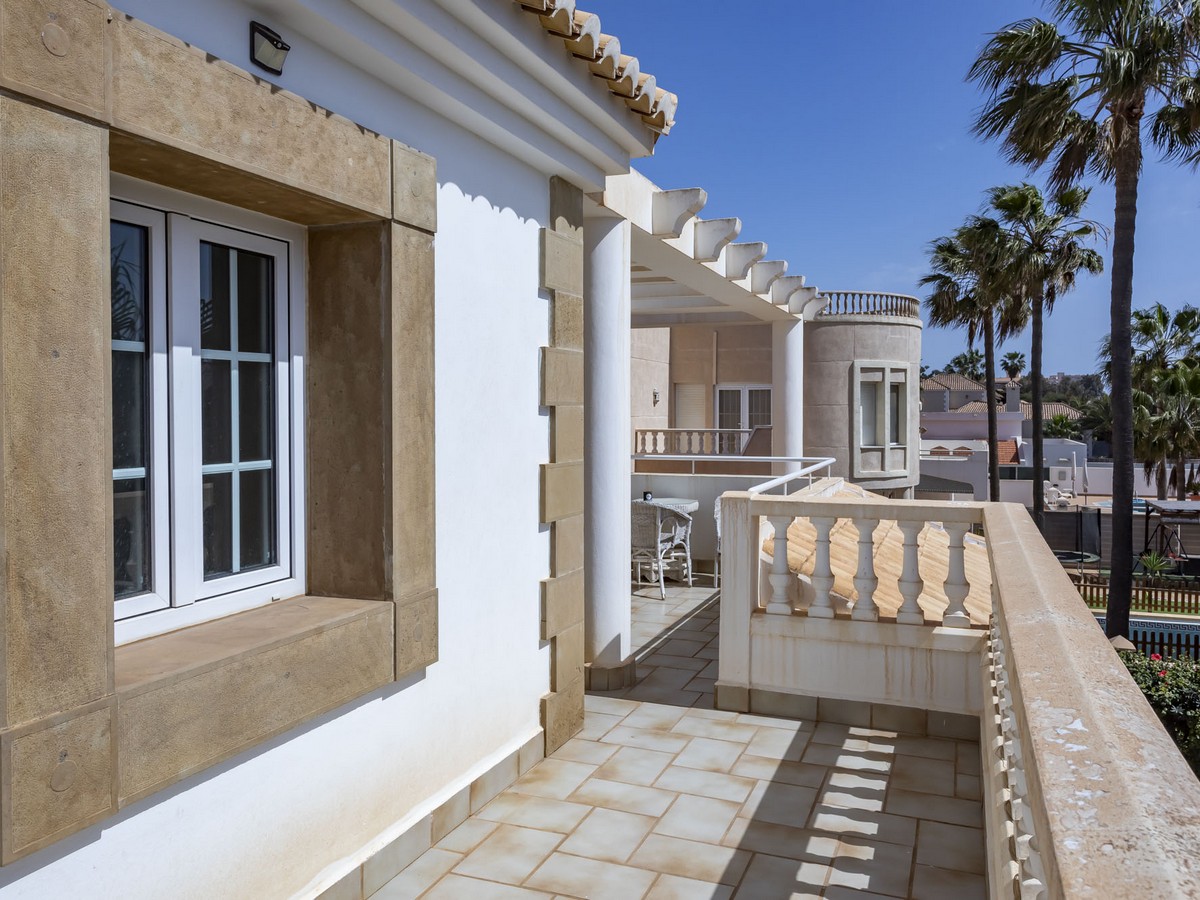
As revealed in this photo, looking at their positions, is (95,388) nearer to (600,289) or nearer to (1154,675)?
(600,289)

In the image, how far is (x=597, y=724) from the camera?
18.2 feet

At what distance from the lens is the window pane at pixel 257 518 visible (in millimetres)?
3159

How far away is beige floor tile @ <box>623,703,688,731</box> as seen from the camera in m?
5.52

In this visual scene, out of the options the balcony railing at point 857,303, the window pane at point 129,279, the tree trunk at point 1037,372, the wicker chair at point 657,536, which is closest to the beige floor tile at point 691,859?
the window pane at point 129,279

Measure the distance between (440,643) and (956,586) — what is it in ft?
10.3

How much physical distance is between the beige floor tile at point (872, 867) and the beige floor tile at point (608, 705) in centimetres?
205

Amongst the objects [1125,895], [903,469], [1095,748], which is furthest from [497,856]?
[903,469]

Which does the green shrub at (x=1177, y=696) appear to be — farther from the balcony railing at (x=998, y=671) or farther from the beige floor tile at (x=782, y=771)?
the beige floor tile at (x=782, y=771)

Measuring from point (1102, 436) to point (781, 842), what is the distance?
240 feet

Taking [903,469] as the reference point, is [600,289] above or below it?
above

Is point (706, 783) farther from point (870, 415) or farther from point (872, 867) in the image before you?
point (870, 415)

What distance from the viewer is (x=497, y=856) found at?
378 cm

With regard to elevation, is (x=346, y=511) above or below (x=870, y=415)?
below

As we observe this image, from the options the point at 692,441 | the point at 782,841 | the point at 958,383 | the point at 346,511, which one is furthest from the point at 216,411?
the point at 958,383
